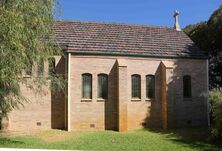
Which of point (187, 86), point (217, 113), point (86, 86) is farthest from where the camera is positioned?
point (187, 86)

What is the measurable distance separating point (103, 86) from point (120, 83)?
1276 millimetres

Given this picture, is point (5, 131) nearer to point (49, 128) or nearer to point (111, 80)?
point (49, 128)

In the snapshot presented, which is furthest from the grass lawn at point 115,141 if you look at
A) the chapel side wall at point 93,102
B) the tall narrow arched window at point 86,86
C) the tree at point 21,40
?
the tall narrow arched window at point 86,86

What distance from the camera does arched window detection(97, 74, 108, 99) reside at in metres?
26.9

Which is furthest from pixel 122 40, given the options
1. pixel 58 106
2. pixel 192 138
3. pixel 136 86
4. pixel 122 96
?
pixel 192 138

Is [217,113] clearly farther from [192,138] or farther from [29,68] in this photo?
[29,68]

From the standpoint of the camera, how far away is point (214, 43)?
35156 mm

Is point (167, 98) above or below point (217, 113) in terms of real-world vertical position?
above

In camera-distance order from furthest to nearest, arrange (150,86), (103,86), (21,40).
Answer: (150,86) → (103,86) → (21,40)

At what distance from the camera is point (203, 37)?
36750mm

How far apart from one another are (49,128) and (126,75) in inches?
256

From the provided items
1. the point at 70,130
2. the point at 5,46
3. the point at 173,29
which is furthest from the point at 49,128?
the point at 173,29

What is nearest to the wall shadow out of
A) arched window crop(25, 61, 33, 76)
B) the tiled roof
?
the tiled roof

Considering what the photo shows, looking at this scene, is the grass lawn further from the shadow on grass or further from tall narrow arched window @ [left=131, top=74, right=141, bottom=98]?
tall narrow arched window @ [left=131, top=74, right=141, bottom=98]
